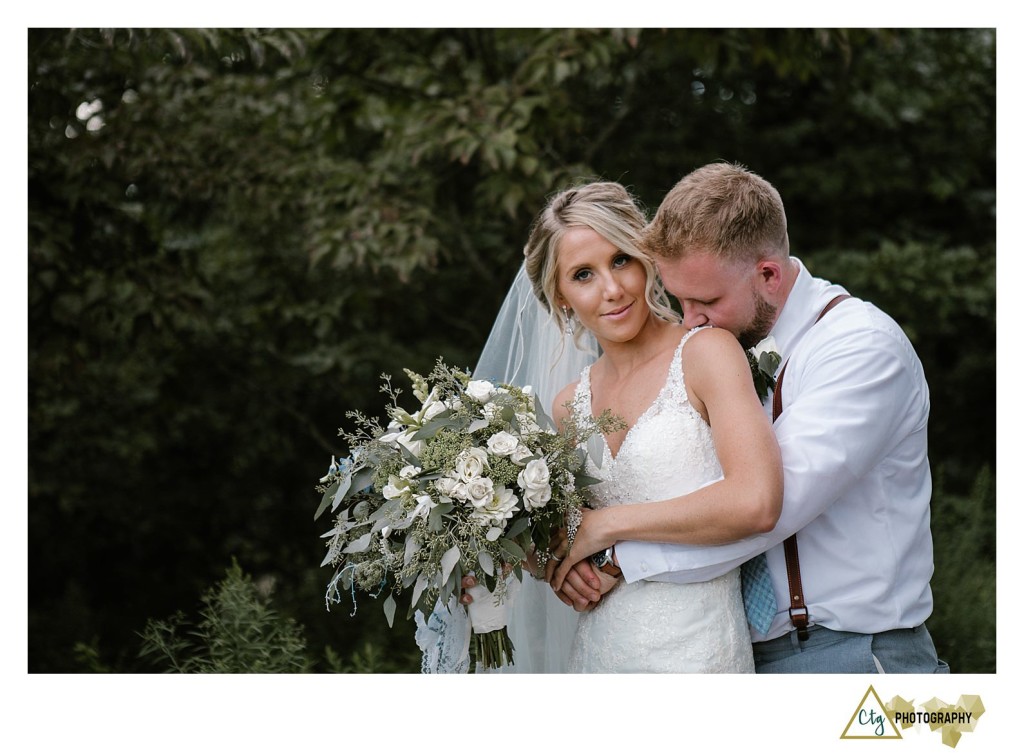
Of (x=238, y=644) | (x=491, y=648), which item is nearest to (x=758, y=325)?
(x=491, y=648)

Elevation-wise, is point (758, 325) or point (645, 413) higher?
point (758, 325)

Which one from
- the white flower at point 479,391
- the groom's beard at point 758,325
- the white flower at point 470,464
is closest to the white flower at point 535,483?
the white flower at point 470,464

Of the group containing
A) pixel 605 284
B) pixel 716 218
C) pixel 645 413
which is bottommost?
pixel 645 413

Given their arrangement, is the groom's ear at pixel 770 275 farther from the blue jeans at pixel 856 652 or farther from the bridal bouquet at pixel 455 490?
the blue jeans at pixel 856 652

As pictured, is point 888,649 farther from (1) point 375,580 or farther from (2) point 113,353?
(2) point 113,353

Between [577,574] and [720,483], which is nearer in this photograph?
[720,483]

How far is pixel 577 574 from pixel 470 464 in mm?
566

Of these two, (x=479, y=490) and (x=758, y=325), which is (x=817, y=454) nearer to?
(x=758, y=325)

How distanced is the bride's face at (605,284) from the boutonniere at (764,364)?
0.37 meters

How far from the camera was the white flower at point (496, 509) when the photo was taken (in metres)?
2.70

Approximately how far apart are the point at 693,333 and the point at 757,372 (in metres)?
0.22

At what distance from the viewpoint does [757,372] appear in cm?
295

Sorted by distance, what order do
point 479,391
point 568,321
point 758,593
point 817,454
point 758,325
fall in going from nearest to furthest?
point 817,454 → point 479,391 → point 758,593 → point 758,325 → point 568,321

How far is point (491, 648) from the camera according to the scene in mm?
3102
